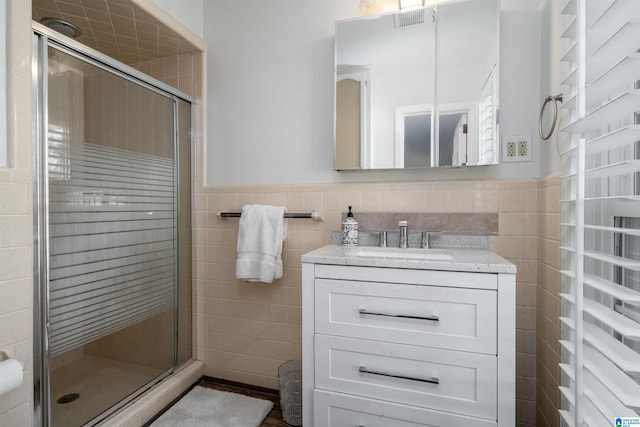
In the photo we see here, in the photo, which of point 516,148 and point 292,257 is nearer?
point 516,148

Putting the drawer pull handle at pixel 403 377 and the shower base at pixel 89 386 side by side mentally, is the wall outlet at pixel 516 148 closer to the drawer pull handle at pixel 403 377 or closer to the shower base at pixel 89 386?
the drawer pull handle at pixel 403 377

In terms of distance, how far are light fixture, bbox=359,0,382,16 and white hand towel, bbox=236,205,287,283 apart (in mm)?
1034

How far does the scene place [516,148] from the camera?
1409mm

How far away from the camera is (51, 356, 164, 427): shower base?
1.19 metres

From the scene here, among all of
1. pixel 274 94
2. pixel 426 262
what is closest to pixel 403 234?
pixel 426 262

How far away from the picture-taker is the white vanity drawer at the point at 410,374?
1018 millimetres

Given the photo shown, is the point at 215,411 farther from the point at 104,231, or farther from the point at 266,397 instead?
the point at 104,231

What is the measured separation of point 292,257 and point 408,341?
799 mm

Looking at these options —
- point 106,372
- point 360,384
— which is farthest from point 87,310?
point 360,384

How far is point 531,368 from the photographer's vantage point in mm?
1394

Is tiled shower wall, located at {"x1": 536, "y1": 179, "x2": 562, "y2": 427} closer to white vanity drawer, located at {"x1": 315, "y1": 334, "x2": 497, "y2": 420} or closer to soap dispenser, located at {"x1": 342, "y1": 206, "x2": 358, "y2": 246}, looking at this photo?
white vanity drawer, located at {"x1": 315, "y1": 334, "x2": 497, "y2": 420}

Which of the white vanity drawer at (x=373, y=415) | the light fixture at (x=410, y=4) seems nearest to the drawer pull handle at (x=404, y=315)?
the white vanity drawer at (x=373, y=415)

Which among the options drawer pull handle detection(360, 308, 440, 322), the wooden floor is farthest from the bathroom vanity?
the wooden floor

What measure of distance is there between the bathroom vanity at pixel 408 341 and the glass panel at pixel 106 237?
867 millimetres
